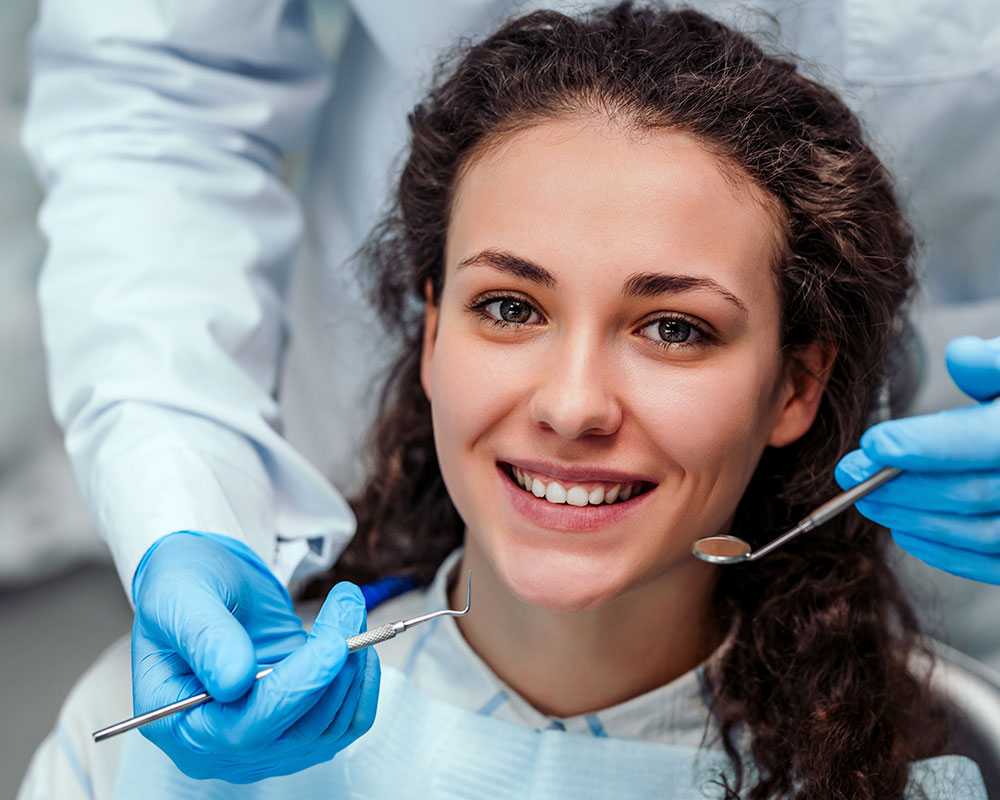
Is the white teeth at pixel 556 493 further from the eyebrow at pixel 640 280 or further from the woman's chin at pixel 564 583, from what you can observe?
the eyebrow at pixel 640 280

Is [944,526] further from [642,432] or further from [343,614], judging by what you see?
[343,614]

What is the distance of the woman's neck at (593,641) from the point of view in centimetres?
134

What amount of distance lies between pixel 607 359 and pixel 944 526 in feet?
1.25

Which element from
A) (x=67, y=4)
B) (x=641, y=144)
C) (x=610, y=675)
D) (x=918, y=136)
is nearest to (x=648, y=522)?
(x=610, y=675)

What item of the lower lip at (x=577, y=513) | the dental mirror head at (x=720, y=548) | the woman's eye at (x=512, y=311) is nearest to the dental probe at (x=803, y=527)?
the dental mirror head at (x=720, y=548)

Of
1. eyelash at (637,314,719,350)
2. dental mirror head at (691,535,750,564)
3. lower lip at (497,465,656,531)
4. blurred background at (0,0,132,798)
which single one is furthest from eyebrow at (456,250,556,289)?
blurred background at (0,0,132,798)

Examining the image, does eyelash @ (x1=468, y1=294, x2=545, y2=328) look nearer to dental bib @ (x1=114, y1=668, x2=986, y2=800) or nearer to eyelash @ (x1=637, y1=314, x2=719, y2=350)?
eyelash @ (x1=637, y1=314, x2=719, y2=350)

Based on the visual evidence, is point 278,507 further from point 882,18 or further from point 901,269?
point 882,18

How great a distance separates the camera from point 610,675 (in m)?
1.36

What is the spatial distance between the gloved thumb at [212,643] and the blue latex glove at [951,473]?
0.61 metres

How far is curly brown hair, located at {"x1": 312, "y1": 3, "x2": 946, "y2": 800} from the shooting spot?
1278mm

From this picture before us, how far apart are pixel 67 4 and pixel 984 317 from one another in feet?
4.85

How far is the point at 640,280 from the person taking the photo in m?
1.16

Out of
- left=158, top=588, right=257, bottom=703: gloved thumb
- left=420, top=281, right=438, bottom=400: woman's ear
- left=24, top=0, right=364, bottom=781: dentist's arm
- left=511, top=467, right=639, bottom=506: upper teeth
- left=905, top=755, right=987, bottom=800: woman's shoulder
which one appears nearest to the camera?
left=158, top=588, right=257, bottom=703: gloved thumb
